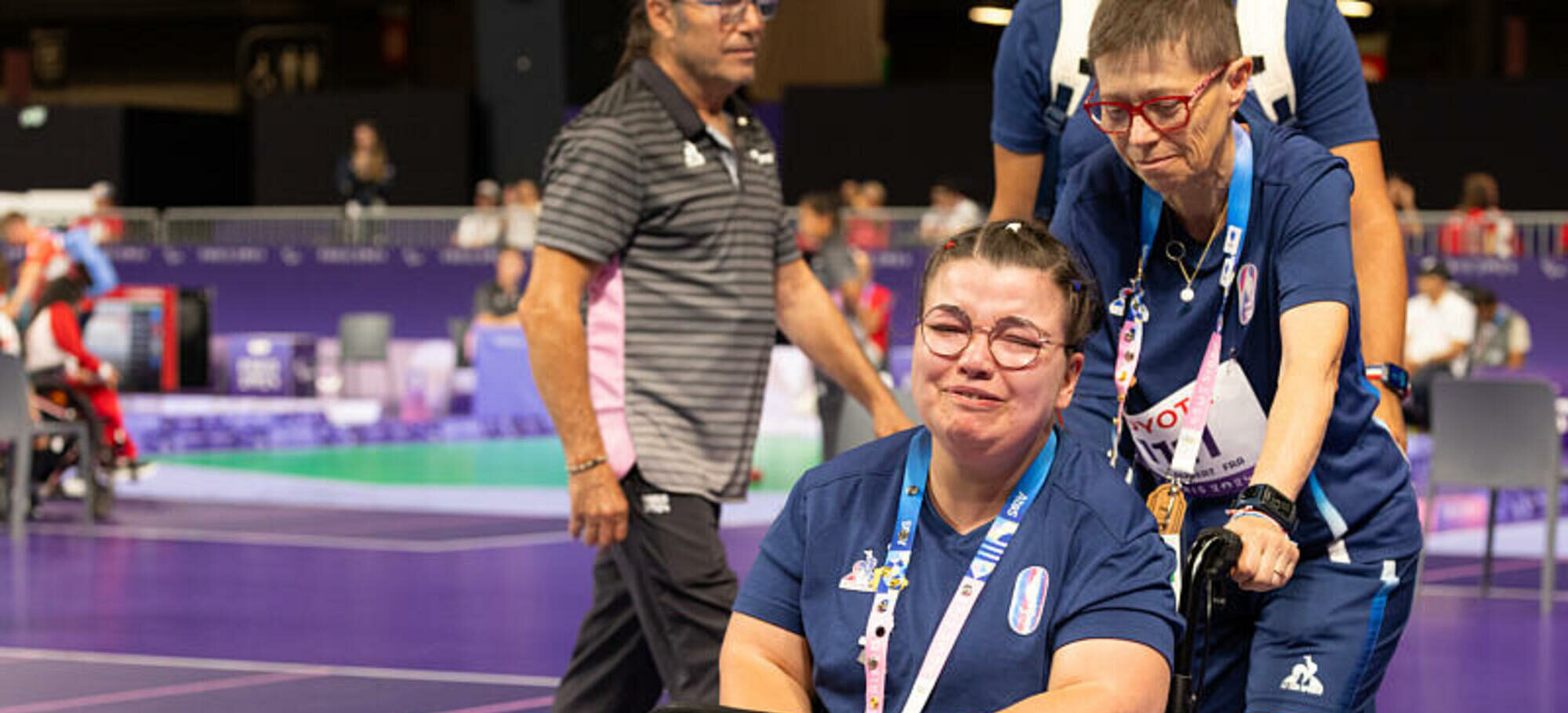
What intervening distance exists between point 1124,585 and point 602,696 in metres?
1.91

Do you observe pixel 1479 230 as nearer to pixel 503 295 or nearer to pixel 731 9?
pixel 503 295

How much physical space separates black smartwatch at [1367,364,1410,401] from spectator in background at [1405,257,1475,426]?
9288 millimetres

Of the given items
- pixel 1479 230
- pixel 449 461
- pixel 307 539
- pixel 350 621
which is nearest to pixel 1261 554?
pixel 350 621

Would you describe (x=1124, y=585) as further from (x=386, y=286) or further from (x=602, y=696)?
(x=386, y=286)

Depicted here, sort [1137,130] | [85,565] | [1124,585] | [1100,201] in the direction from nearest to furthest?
[1124,585]
[1137,130]
[1100,201]
[85,565]

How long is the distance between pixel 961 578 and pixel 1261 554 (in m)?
0.35

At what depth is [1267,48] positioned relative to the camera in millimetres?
2805

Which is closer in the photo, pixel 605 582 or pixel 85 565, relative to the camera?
pixel 605 582

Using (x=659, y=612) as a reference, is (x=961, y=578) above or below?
above

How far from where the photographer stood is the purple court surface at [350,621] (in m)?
6.04

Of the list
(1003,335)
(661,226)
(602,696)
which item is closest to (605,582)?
(602,696)

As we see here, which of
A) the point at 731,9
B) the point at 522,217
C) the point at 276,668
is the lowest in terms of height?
the point at 276,668

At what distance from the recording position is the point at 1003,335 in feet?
7.02

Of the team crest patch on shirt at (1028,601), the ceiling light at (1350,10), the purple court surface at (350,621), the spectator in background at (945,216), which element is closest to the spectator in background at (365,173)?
the spectator in background at (945,216)
